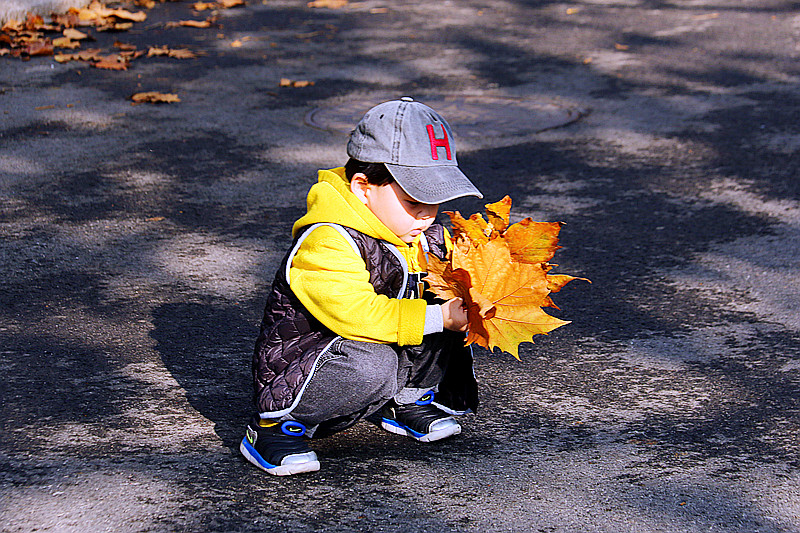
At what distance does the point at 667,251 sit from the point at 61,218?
2.89 m

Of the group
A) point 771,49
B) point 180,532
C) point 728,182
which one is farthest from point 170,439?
point 771,49

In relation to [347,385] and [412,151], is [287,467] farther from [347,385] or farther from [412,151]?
[412,151]

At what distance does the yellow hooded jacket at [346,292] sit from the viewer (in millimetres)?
2578

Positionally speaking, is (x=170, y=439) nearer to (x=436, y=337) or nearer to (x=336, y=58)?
(x=436, y=337)

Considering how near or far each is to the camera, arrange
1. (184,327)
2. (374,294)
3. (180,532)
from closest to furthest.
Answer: (180,532)
(374,294)
(184,327)

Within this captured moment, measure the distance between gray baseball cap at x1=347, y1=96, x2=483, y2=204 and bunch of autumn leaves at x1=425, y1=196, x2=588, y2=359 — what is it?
16 centimetres

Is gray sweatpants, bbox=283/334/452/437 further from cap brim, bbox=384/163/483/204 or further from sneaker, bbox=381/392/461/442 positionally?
cap brim, bbox=384/163/483/204

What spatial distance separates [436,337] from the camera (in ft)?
9.18

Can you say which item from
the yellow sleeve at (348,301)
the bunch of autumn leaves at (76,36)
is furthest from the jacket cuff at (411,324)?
the bunch of autumn leaves at (76,36)

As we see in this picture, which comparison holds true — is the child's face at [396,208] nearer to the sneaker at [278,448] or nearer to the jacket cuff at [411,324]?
the jacket cuff at [411,324]

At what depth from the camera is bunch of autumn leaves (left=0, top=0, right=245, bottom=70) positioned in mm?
8305

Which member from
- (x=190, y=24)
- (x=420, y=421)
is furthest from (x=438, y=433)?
(x=190, y=24)

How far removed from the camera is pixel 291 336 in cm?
273

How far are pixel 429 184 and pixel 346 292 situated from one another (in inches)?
14.4
